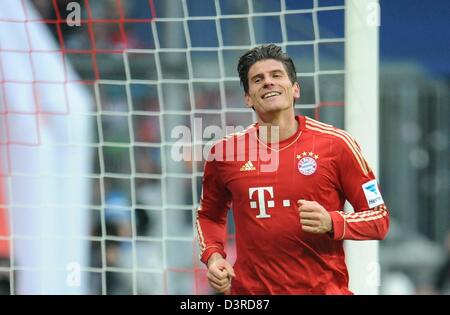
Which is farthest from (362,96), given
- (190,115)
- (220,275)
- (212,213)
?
(190,115)

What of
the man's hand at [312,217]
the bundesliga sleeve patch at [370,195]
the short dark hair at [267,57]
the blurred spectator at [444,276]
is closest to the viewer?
the man's hand at [312,217]

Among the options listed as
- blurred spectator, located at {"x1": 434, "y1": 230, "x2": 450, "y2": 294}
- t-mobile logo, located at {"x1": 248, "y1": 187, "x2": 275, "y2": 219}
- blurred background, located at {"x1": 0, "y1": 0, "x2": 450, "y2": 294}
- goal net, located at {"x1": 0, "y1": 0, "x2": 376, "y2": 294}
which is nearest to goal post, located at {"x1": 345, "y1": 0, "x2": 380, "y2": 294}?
goal net, located at {"x1": 0, "y1": 0, "x2": 376, "y2": 294}

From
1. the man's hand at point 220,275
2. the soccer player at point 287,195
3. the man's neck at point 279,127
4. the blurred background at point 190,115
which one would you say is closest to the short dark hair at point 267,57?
the soccer player at point 287,195

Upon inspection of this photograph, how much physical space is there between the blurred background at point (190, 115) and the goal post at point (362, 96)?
0.89 meters

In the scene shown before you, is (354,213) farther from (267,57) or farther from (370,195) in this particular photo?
(267,57)

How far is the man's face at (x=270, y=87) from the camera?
387 cm

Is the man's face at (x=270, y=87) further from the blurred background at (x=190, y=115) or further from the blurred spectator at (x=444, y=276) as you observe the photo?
the blurred spectator at (x=444, y=276)

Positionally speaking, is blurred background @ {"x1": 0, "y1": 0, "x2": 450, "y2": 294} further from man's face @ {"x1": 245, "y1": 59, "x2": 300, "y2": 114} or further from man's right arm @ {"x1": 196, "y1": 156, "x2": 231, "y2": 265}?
man's face @ {"x1": 245, "y1": 59, "x2": 300, "y2": 114}

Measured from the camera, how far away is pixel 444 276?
7.66 metres

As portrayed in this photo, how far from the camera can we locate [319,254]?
3828 millimetres

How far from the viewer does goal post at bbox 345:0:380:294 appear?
433 cm

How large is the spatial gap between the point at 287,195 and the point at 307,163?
0.15 m
